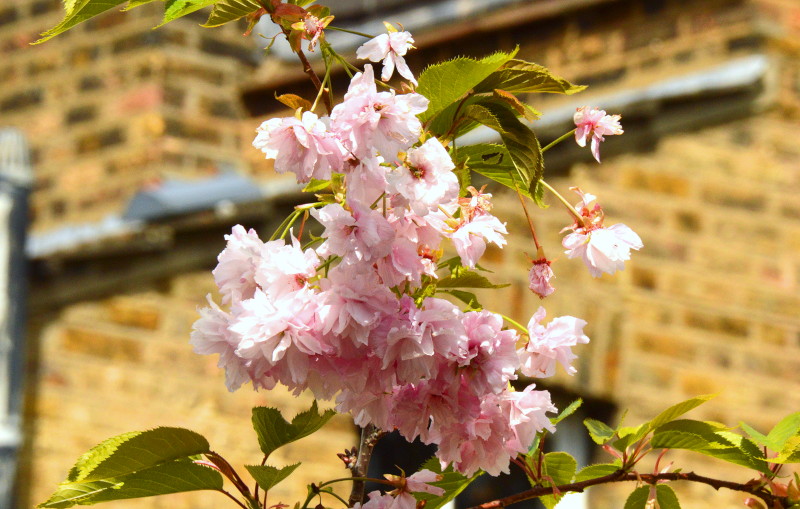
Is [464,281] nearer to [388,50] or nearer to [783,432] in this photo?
[388,50]

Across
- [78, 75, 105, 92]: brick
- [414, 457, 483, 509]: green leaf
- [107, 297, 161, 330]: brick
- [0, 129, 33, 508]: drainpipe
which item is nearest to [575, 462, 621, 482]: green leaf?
[414, 457, 483, 509]: green leaf

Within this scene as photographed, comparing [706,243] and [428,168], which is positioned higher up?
[428,168]

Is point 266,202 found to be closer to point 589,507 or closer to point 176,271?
point 176,271

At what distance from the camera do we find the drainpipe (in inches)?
196

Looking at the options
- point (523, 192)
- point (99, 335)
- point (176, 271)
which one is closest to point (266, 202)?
point (176, 271)

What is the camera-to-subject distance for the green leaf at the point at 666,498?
147 centimetres

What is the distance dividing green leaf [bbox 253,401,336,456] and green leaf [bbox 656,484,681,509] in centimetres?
38

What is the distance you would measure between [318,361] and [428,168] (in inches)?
8.9

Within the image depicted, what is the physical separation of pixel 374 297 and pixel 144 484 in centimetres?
34

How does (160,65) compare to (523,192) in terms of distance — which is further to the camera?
(160,65)

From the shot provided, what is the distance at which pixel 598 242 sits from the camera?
146cm

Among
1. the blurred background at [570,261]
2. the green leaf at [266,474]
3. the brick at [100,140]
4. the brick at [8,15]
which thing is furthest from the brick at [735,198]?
the green leaf at [266,474]

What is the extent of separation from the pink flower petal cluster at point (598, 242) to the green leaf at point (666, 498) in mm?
255

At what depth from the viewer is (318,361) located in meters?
1.32
